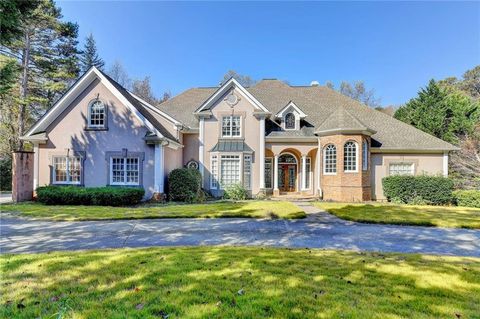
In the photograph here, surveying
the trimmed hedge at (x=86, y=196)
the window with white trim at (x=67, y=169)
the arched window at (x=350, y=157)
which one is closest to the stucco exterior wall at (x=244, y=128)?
the arched window at (x=350, y=157)

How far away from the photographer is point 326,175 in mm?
18234

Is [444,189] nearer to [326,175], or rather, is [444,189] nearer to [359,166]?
[359,166]

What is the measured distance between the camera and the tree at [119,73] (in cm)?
4350

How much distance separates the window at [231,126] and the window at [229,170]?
1759 millimetres

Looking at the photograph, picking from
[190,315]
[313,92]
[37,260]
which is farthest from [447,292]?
[313,92]

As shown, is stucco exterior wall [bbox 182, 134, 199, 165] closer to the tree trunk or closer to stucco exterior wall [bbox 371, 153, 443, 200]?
stucco exterior wall [bbox 371, 153, 443, 200]

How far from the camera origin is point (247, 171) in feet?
61.9

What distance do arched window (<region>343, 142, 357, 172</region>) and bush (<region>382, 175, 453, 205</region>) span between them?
291 cm

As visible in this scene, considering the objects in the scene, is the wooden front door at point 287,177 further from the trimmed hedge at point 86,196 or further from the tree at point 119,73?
the tree at point 119,73

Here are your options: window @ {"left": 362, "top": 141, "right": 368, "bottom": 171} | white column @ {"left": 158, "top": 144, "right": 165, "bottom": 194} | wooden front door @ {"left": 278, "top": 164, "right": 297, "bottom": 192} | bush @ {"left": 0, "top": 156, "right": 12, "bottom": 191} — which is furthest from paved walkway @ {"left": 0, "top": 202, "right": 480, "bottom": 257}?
bush @ {"left": 0, "top": 156, "right": 12, "bottom": 191}

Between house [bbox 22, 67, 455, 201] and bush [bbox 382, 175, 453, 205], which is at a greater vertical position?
house [bbox 22, 67, 455, 201]

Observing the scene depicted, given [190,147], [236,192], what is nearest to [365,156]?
[236,192]

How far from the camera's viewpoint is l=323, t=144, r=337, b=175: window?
17844 mm

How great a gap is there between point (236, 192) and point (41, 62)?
28.0m
